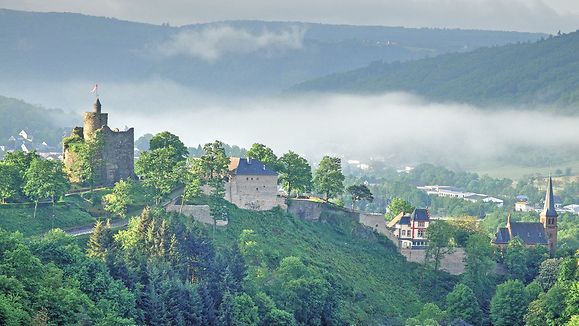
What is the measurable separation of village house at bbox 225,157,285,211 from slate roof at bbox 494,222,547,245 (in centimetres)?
2638

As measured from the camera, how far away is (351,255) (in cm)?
11412

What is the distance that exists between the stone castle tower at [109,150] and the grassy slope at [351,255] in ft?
31.4

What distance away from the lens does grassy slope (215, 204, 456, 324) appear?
105000 millimetres

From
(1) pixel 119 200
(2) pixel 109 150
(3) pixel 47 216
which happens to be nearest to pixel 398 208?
(2) pixel 109 150

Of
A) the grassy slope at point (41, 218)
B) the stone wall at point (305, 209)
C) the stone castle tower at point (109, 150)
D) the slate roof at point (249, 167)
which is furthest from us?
the stone wall at point (305, 209)

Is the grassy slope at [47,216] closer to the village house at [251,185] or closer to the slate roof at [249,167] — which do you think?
the village house at [251,185]

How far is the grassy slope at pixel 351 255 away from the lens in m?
105

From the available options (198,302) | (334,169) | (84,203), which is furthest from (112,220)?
(334,169)

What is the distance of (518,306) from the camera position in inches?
4409

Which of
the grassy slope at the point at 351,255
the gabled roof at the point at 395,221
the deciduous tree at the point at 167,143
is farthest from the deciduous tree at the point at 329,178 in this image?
the deciduous tree at the point at 167,143

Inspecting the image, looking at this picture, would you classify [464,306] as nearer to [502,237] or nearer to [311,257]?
[311,257]

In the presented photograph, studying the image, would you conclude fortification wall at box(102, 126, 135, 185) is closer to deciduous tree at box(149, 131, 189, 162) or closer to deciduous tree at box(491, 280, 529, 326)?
deciduous tree at box(149, 131, 189, 162)

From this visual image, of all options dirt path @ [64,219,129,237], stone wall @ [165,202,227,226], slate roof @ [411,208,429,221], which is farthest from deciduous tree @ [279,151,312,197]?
dirt path @ [64,219,129,237]

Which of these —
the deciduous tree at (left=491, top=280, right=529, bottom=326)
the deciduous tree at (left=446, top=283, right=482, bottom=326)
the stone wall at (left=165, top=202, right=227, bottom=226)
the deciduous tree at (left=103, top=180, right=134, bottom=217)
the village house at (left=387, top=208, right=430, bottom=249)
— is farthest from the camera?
the village house at (left=387, top=208, right=430, bottom=249)
